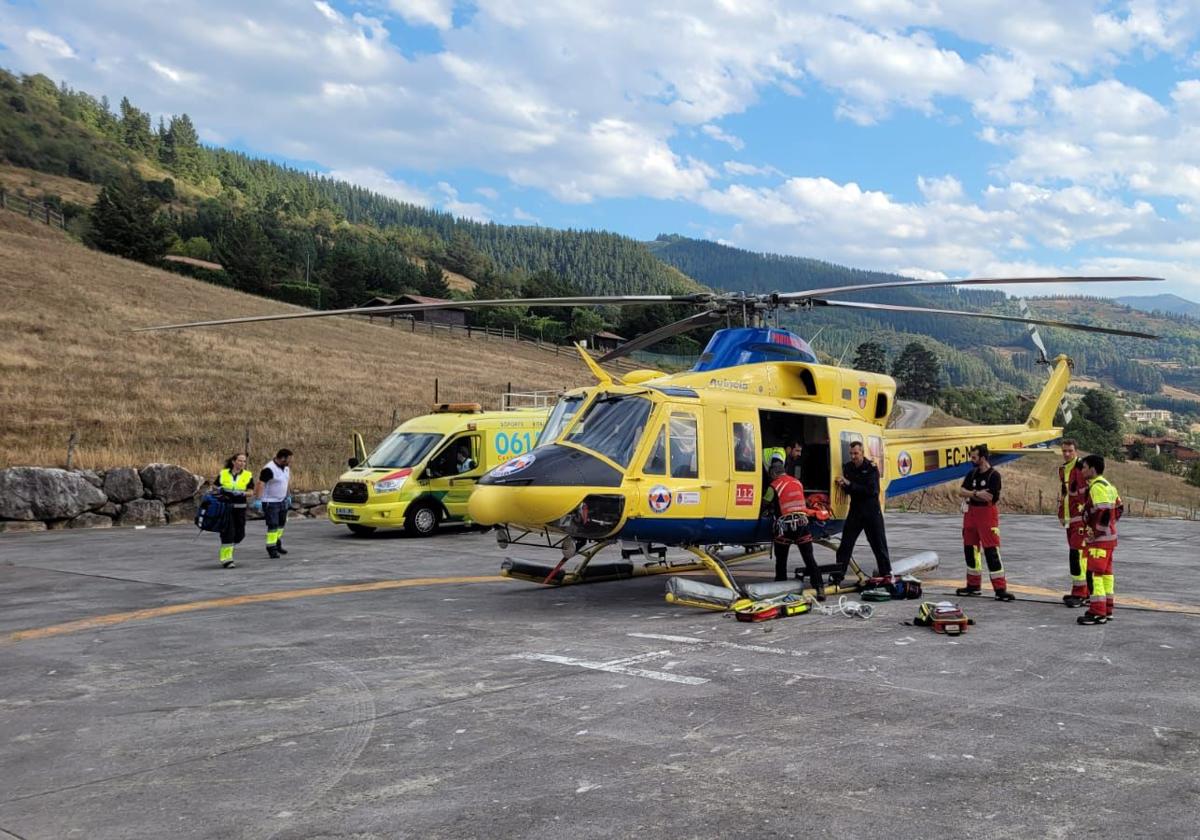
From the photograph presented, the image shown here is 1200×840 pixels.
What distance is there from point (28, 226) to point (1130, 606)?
67802 mm

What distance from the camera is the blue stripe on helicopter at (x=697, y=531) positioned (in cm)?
1005

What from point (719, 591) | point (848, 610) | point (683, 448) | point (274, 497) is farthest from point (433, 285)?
point (848, 610)

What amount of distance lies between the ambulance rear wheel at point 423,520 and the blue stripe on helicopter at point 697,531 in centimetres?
887

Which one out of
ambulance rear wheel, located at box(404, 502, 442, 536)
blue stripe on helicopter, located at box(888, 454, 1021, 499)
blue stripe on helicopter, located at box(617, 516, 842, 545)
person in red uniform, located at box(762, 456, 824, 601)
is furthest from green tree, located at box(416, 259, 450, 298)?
person in red uniform, located at box(762, 456, 824, 601)

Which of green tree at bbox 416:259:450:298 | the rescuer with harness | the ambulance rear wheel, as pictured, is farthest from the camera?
green tree at bbox 416:259:450:298

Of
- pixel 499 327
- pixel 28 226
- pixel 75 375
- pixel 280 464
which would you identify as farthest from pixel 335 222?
pixel 280 464

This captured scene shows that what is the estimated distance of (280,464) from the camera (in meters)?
14.8

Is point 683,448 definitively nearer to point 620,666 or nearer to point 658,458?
point 658,458

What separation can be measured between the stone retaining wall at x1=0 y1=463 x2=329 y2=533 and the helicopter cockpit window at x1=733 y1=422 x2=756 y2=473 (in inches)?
587

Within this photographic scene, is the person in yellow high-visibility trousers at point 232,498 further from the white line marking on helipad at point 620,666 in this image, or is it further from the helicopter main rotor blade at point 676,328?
the white line marking on helipad at point 620,666

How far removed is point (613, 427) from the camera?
10398 mm

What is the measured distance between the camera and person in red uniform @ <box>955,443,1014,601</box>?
1081 cm

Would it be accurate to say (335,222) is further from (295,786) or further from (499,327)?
(295,786)

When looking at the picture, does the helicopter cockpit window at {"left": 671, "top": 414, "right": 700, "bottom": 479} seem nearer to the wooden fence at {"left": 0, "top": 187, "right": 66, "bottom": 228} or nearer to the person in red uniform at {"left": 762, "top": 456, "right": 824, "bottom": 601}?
the person in red uniform at {"left": 762, "top": 456, "right": 824, "bottom": 601}
